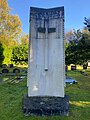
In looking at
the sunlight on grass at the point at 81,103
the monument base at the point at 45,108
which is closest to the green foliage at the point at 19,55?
the sunlight on grass at the point at 81,103

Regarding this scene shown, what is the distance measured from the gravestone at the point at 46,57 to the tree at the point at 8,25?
96.4 ft

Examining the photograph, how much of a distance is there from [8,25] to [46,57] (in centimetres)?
3149

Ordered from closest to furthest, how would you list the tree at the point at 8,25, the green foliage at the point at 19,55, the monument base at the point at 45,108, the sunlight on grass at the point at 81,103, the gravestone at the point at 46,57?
the monument base at the point at 45,108
the gravestone at the point at 46,57
the sunlight on grass at the point at 81,103
the tree at the point at 8,25
the green foliage at the point at 19,55

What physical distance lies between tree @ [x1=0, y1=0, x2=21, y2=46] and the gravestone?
29371mm

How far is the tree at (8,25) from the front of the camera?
36062 millimetres

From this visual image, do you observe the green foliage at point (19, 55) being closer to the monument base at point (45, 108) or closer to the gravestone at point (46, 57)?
the gravestone at point (46, 57)

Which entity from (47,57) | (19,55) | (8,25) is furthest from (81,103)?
(8,25)

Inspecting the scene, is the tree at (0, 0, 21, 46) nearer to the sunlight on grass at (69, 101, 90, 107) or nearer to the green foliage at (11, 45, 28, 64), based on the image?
the green foliage at (11, 45, 28, 64)

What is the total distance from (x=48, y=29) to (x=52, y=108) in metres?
2.57

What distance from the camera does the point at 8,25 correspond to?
121ft

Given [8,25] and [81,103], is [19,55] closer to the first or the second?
[8,25]

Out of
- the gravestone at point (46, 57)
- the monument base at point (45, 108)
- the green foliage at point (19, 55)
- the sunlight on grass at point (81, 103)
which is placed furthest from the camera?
the green foliage at point (19, 55)

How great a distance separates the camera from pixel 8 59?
1326 inches

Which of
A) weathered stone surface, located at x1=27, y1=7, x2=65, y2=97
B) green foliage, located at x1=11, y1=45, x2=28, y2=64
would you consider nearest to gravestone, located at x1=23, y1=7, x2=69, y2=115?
weathered stone surface, located at x1=27, y1=7, x2=65, y2=97
